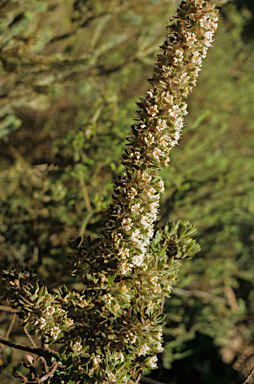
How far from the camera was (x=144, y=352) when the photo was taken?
1.56 ft

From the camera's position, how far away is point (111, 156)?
1.22 m

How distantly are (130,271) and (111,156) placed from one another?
0.77 meters

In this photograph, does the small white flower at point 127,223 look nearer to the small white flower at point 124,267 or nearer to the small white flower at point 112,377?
the small white flower at point 124,267

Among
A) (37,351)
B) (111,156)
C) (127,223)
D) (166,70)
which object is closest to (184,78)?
(166,70)

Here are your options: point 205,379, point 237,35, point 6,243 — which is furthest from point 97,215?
point 237,35

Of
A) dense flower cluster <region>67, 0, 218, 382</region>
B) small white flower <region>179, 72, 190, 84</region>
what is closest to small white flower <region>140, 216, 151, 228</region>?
dense flower cluster <region>67, 0, 218, 382</region>

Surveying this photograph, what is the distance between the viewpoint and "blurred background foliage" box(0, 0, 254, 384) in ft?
3.55

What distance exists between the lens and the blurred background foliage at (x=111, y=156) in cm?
108

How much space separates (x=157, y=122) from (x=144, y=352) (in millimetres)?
363

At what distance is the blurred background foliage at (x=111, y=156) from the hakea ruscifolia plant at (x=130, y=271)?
301 mm

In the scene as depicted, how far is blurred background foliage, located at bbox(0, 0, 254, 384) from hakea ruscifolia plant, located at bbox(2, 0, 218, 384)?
30cm

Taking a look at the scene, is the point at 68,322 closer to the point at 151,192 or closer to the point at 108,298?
the point at 108,298

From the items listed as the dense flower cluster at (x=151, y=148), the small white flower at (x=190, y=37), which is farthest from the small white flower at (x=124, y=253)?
the small white flower at (x=190, y=37)

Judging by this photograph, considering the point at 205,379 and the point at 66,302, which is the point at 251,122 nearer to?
the point at 205,379
